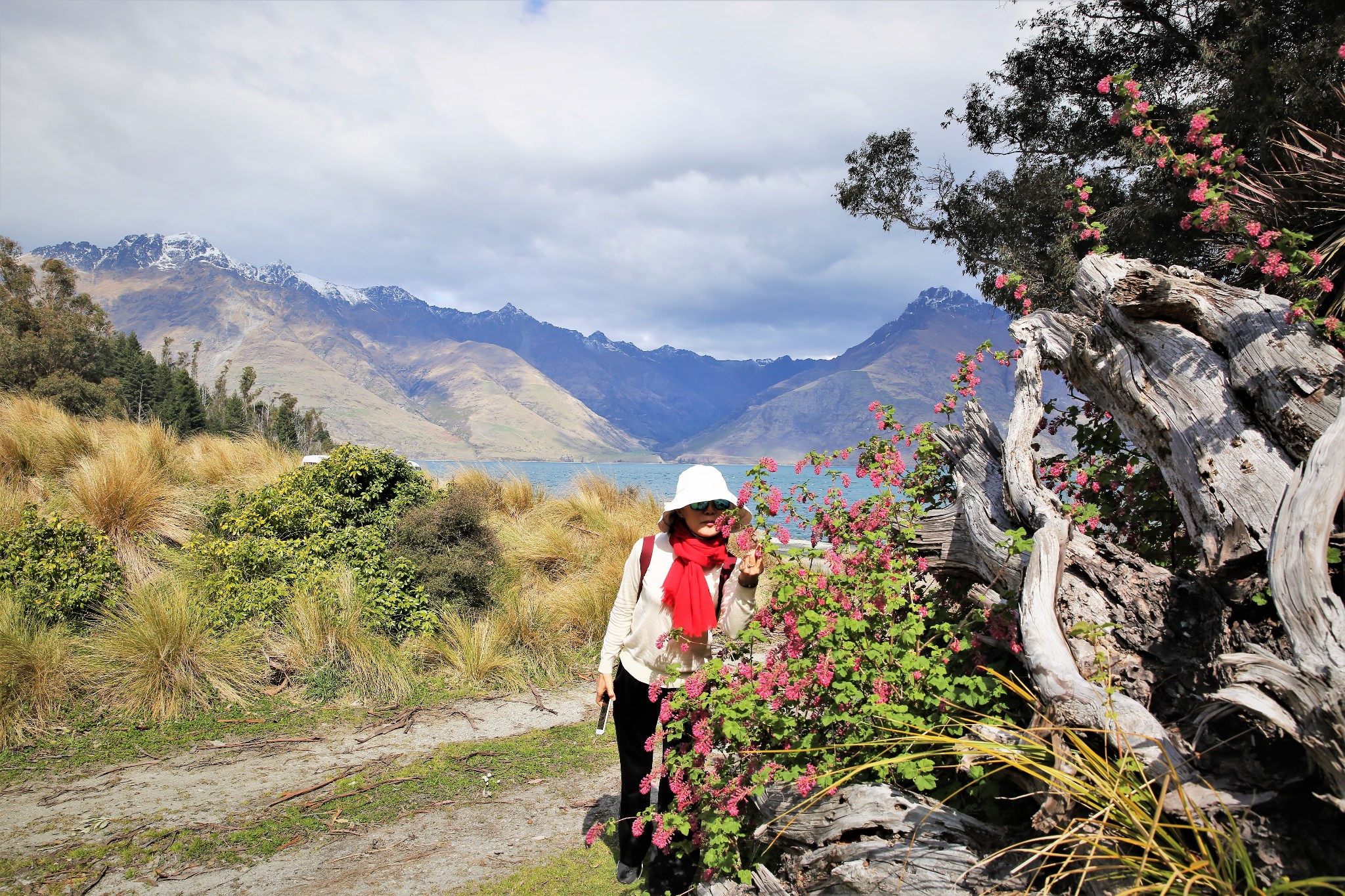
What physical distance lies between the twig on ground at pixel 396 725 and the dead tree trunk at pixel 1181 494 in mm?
4524

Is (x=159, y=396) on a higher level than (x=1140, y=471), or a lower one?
higher

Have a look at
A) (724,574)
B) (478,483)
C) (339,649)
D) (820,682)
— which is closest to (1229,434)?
(820,682)

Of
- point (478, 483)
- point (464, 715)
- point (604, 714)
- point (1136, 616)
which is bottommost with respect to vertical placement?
point (464, 715)

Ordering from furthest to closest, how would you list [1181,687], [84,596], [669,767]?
[84,596], [669,767], [1181,687]

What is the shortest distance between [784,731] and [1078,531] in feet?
4.99

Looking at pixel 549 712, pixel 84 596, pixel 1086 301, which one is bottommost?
pixel 549 712

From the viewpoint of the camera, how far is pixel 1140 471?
145 inches

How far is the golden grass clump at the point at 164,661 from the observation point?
5.65 m

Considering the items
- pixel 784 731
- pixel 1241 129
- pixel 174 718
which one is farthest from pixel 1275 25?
pixel 174 718

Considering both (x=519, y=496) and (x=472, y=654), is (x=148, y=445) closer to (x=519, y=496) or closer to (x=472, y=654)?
(x=519, y=496)

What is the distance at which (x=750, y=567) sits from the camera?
3262mm

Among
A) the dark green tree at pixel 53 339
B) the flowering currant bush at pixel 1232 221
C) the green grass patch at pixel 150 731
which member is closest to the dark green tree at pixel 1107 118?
the flowering currant bush at pixel 1232 221

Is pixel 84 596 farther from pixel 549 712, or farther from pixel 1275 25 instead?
pixel 1275 25

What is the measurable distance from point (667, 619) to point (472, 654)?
157 inches
